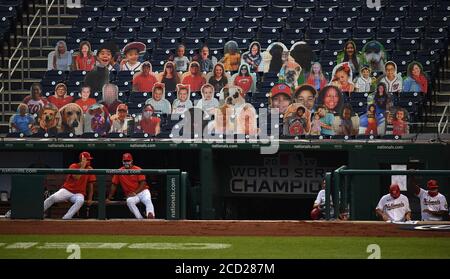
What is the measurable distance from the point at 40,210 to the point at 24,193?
0.98 ft

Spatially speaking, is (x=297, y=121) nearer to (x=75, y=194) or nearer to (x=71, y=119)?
(x=71, y=119)

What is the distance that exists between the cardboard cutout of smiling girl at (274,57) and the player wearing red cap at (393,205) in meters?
4.48

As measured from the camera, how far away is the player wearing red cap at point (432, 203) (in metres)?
15.8

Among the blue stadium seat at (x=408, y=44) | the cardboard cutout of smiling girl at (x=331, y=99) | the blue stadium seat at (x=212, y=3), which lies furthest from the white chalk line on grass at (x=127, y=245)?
the blue stadium seat at (x=212, y=3)

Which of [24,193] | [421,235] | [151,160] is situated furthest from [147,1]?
[421,235]

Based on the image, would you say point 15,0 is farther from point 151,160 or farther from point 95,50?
point 151,160

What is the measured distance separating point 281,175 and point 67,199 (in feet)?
16.8

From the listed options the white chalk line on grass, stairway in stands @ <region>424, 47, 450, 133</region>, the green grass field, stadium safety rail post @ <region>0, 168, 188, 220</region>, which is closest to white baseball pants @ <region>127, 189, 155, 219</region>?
stadium safety rail post @ <region>0, 168, 188, 220</region>

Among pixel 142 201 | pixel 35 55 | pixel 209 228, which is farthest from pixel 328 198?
pixel 35 55

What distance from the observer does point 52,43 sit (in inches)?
890

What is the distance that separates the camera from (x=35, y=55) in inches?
881

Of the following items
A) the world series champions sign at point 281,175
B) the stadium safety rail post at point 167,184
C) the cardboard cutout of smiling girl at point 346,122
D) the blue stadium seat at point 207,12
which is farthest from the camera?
the blue stadium seat at point 207,12

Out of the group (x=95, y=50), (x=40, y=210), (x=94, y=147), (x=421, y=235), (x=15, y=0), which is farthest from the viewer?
(x=15, y=0)

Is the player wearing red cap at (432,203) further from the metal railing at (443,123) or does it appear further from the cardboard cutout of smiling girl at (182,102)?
the cardboard cutout of smiling girl at (182,102)
